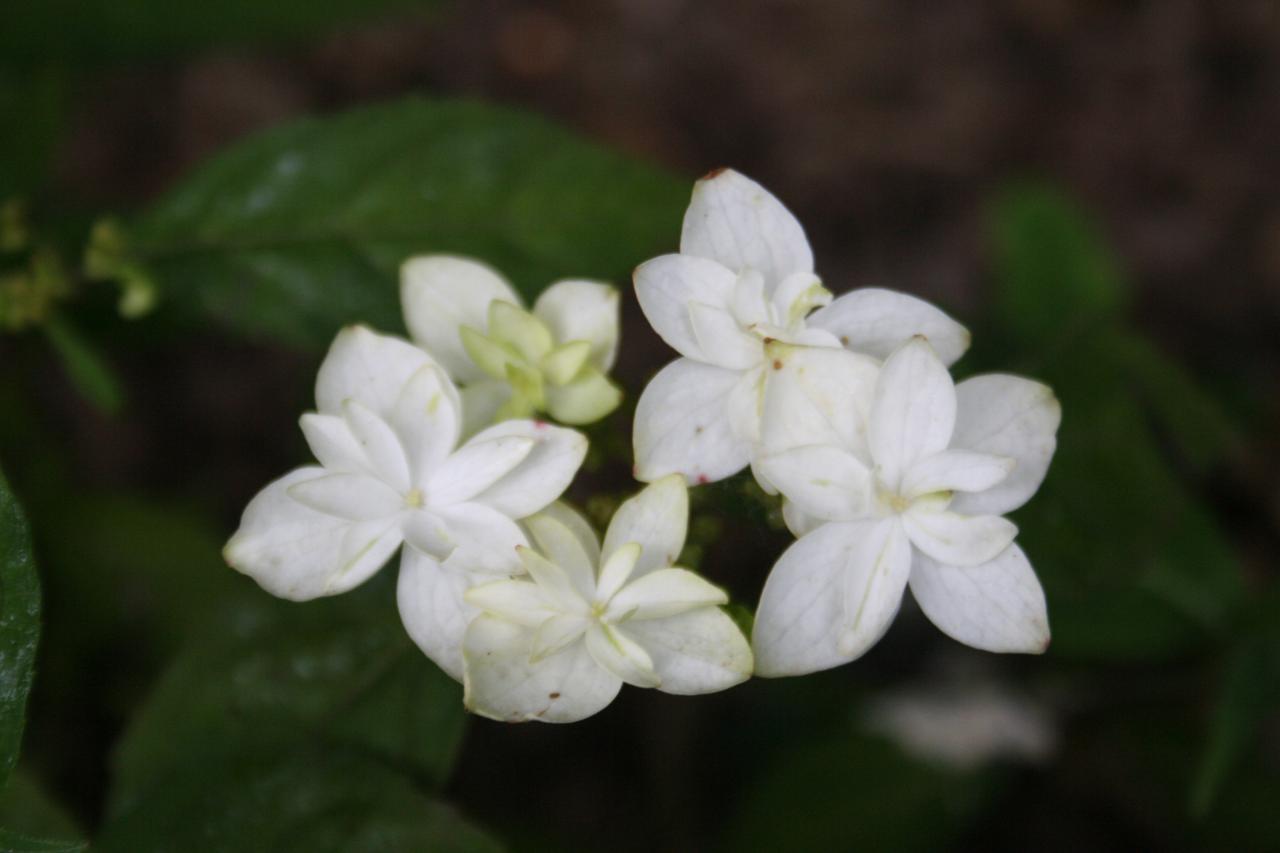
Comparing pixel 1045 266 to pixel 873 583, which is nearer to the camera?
pixel 873 583

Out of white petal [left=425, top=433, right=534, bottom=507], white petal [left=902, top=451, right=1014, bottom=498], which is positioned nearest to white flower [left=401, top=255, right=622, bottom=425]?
white petal [left=425, top=433, right=534, bottom=507]

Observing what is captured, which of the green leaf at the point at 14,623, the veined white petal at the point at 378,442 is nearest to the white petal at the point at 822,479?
the veined white petal at the point at 378,442

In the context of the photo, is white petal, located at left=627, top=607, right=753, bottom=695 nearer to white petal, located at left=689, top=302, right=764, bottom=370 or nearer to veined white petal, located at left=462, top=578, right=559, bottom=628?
veined white petal, located at left=462, top=578, right=559, bottom=628

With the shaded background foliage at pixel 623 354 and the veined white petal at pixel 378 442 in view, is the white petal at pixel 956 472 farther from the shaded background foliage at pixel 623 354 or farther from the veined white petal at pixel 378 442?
the veined white petal at pixel 378 442

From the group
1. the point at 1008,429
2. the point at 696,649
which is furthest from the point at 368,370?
the point at 1008,429

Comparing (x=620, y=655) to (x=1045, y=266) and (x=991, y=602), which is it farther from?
(x=1045, y=266)

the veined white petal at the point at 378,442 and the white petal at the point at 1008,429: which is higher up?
the white petal at the point at 1008,429
